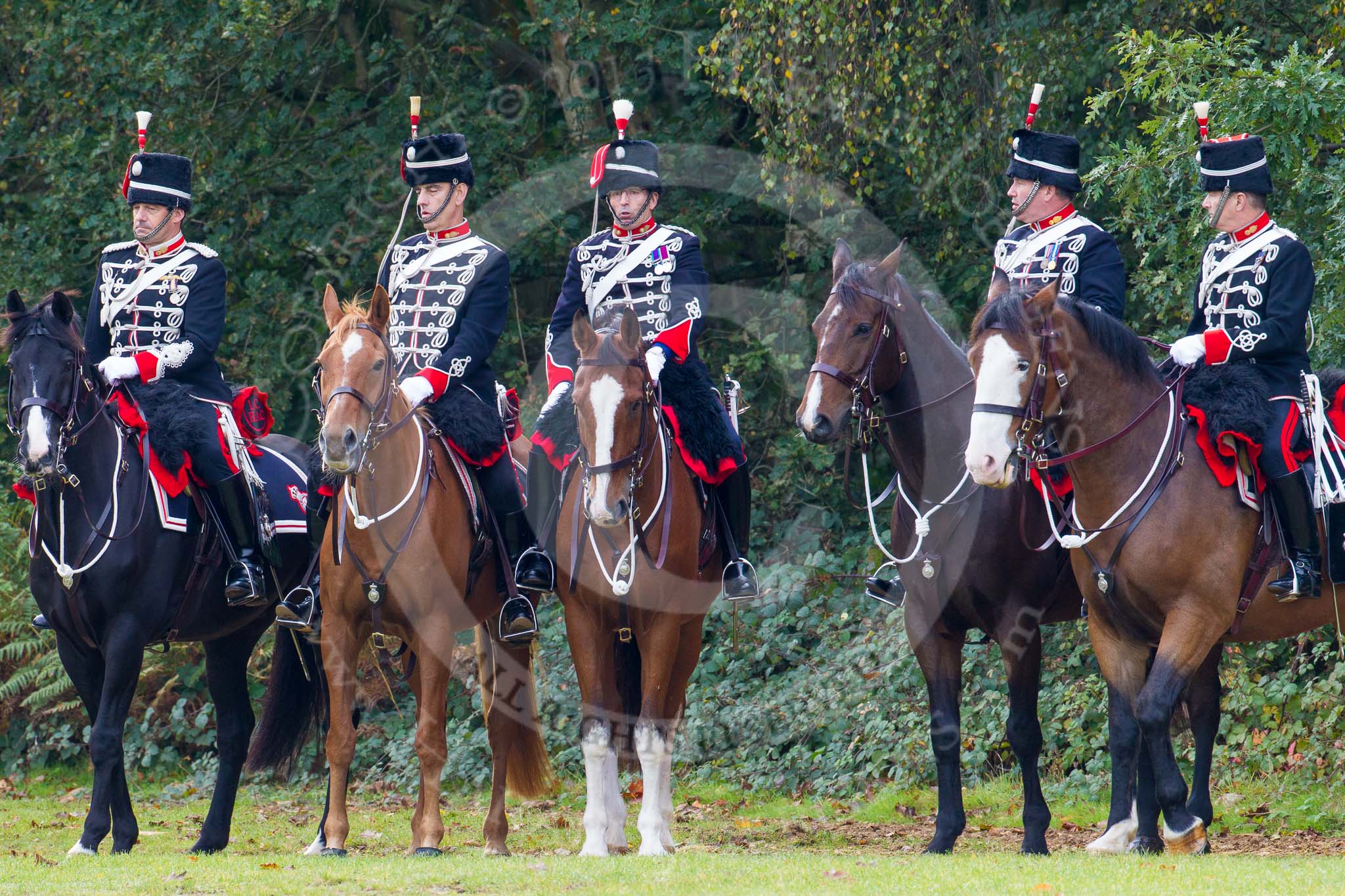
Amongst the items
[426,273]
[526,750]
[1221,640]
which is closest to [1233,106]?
[1221,640]

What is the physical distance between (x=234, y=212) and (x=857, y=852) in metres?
9.05

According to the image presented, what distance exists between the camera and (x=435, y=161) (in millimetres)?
9109

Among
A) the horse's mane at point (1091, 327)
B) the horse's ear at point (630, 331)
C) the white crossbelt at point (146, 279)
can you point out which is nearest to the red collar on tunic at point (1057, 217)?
the horse's mane at point (1091, 327)

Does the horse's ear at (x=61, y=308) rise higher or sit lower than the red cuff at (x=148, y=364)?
higher

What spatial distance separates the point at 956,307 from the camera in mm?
14102

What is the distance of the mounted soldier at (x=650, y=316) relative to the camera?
8.44 m

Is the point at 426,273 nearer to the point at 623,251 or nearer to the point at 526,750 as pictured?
the point at 623,251

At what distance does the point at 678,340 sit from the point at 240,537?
8.80 feet

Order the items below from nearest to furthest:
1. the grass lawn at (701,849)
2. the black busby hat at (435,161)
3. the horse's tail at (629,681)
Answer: the grass lawn at (701,849), the horse's tail at (629,681), the black busby hat at (435,161)

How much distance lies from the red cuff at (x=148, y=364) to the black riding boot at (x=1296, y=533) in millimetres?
5714

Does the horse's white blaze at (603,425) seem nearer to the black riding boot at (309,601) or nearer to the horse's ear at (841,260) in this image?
the horse's ear at (841,260)

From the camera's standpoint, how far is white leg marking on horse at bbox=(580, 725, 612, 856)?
8.11 m

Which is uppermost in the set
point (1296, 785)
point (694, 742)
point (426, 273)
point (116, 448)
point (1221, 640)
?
point (426, 273)

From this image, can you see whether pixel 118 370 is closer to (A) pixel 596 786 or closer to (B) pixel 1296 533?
(A) pixel 596 786
